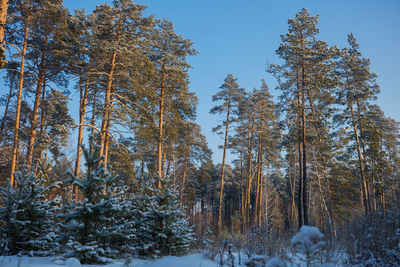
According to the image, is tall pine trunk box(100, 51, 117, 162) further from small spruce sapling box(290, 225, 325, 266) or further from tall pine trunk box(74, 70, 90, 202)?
small spruce sapling box(290, 225, 325, 266)

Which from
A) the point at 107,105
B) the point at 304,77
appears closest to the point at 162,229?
the point at 107,105

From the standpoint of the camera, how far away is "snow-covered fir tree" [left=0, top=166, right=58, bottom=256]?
18.3ft

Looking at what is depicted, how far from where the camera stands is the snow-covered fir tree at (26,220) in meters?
5.57

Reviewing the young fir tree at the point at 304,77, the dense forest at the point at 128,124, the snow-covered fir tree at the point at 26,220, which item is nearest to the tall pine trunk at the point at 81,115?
the dense forest at the point at 128,124

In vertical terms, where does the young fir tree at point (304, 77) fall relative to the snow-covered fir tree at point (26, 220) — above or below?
above

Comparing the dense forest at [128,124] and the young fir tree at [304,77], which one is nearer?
the dense forest at [128,124]

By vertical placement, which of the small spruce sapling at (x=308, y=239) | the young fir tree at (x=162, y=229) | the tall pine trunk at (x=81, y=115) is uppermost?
the tall pine trunk at (x=81, y=115)

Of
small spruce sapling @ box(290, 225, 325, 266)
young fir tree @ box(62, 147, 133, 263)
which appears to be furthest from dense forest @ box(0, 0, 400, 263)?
small spruce sapling @ box(290, 225, 325, 266)

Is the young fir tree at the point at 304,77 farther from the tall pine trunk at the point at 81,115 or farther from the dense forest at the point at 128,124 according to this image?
the tall pine trunk at the point at 81,115

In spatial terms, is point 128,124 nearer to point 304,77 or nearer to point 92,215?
point 92,215

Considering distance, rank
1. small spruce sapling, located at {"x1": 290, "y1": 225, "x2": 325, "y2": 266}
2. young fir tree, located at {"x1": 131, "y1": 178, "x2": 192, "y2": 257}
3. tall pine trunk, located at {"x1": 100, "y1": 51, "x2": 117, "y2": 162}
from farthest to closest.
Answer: tall pine trunk, located at {"x1": 100, "y1": 51, "x2": 117, "y2": 162} < young fir tree, located at {"x1": 131, "y1": 178, "x2": 192, "y2": 257} < small spruce sapling, located at {"x1": 290, "y1": 225, "x2": 325, "y2": 266}

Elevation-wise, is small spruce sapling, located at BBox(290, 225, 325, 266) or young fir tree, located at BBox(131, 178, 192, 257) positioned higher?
small spruce sapling, located at BBox(290, 225, 325, 266)

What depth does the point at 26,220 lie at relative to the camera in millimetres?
5742

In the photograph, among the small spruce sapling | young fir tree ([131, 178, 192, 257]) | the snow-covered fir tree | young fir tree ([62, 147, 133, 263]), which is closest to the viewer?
the small spruce sapling
